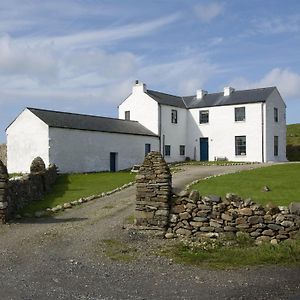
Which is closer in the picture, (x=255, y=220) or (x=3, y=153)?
(x=255, y=220)

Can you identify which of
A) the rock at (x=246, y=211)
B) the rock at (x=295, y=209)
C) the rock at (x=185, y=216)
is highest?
the rock at (x=295, y=209)

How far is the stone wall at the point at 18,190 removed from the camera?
1720cm

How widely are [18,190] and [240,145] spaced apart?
34.5 metres

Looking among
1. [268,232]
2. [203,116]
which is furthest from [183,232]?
[203,116]

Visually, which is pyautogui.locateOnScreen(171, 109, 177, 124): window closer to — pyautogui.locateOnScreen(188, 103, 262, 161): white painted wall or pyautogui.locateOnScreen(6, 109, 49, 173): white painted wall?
pyautogui.locateOnScreen(188, 103, 262, 161): white painted wall

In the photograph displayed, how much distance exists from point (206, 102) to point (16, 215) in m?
38.8

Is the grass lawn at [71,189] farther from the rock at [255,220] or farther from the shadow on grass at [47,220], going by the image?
the rock at [255,220]

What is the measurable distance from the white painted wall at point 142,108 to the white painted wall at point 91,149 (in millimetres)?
3196

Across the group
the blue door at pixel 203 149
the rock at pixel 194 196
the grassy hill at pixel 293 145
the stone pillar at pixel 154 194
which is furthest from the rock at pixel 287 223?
the grassy hill at pixel 293 145

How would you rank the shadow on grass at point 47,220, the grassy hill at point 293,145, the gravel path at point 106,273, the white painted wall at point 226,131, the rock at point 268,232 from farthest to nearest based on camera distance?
the grassy hill at point 293,145 < the white painted wall at point 226,131 < the shadow on grass at point 47,220 < the rock at point 268,232 < the gravel path at point 106,273

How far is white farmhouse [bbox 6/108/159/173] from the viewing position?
128ft

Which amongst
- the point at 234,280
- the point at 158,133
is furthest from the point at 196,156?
the point at 234,280

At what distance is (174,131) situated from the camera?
5269cm

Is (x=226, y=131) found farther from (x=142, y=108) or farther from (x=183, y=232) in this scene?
(x=183, y=232)
